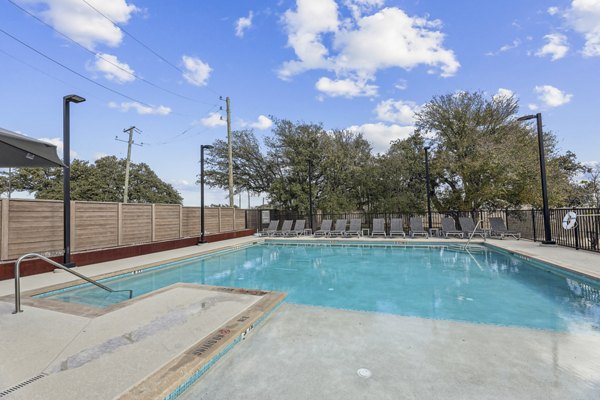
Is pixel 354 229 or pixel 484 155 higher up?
pixel 484 155

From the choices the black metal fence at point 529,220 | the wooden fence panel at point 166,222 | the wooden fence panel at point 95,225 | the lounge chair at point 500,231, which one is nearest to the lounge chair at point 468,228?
the lounge chair at point 500,231

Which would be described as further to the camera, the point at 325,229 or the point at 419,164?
the point at 419,164

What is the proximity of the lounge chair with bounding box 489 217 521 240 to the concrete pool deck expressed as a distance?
9.36 m

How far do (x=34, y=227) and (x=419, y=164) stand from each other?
15.1 meters

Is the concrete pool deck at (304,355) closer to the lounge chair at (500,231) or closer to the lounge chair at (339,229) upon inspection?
the lounge chair at (500,231)

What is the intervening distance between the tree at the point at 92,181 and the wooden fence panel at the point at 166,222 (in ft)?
57.7

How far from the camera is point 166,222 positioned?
9.39 meters

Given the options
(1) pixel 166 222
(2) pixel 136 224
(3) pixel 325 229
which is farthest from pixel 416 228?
(2) pixel 136 224

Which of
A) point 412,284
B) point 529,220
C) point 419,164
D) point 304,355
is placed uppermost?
point 419,164

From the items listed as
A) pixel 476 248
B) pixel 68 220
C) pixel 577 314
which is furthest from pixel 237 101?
pixel 577 314

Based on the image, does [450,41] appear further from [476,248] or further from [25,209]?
[25,209]

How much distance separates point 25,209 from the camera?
5.55 m

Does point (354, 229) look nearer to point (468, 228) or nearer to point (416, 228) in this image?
point (416, 228)

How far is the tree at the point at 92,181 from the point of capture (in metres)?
21.9
